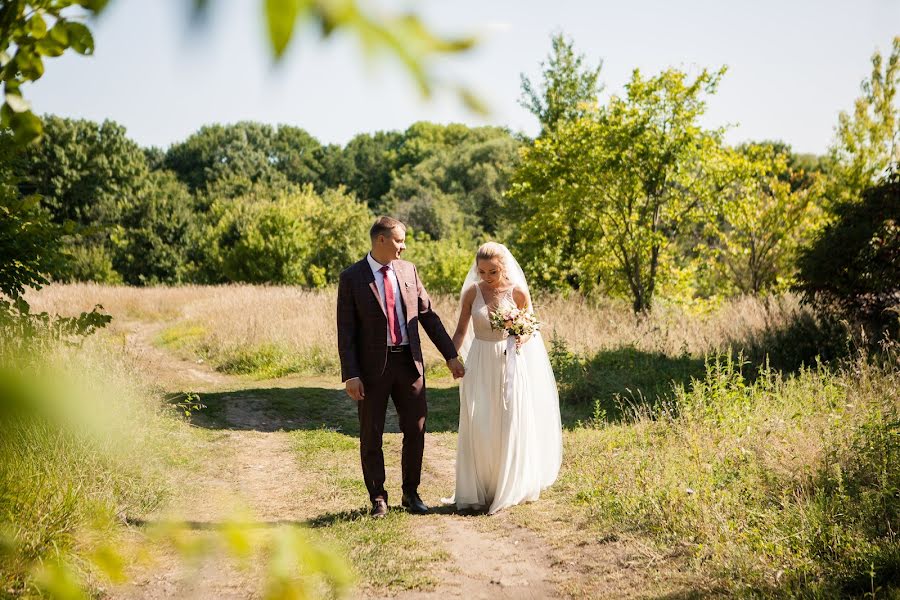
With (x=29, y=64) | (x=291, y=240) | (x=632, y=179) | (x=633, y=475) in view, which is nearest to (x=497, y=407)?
(x=633, y=475)

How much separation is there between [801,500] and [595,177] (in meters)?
12.9

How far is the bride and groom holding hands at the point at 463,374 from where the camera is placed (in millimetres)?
5801

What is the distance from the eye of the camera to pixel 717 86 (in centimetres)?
1562

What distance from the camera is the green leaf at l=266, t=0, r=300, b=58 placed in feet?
1.86

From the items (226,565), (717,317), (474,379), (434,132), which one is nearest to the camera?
(226,565)

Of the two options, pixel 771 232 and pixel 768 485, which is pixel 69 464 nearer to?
pixel 768 485

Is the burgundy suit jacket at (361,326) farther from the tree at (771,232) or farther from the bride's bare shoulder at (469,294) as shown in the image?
the tree at (771,232)

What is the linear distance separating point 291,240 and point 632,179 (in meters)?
18.2

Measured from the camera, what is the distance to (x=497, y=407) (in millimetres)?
6402

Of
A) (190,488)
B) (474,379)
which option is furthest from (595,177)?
(190,488)

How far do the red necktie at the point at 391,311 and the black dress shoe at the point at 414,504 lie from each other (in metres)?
1.37

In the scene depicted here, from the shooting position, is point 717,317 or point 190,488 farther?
point 717,317

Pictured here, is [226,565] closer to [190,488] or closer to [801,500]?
[190,488]

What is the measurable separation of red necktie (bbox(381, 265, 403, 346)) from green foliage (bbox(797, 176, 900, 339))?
7401 mm
